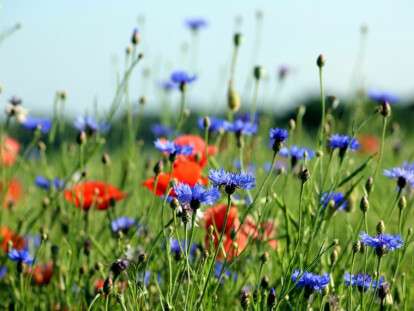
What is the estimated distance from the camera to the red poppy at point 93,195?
6.73 feet

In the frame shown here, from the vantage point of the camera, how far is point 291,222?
1.80m

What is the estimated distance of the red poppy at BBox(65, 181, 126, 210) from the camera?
2051 millimetres

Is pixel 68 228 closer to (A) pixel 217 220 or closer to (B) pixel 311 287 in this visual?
(A) pixel 217 220

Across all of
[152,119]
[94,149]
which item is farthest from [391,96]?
[152,119]

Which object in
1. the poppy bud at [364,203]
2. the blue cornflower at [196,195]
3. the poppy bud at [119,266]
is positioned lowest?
the poppy bud at [119,266]

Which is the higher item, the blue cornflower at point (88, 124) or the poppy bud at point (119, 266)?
the blue cornflower at point (88, 124)

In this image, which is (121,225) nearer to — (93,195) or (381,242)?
(93,195)

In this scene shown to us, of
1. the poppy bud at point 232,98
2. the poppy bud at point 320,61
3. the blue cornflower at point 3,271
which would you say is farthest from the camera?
the poppy bud at point 232,98

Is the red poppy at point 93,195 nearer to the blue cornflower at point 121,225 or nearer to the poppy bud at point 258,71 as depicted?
the blue cornflower at point 121,225

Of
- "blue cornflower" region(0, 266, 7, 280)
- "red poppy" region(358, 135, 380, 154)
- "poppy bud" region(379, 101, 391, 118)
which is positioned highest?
"red poppy" region(358, 135, 380, 154)

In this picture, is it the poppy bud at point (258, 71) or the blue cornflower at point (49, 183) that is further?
the blue cornflower at point (49, 183)

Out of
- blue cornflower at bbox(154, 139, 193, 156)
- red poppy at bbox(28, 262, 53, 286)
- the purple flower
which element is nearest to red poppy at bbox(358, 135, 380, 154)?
red poppy at bbox(28, 262, 53, 286)

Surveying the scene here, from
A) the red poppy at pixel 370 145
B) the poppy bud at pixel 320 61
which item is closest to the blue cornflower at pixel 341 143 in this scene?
the poppy bud at pixel 320 61

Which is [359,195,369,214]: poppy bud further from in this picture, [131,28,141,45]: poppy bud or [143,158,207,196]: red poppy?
[131,28,141,45]: poppy bud
